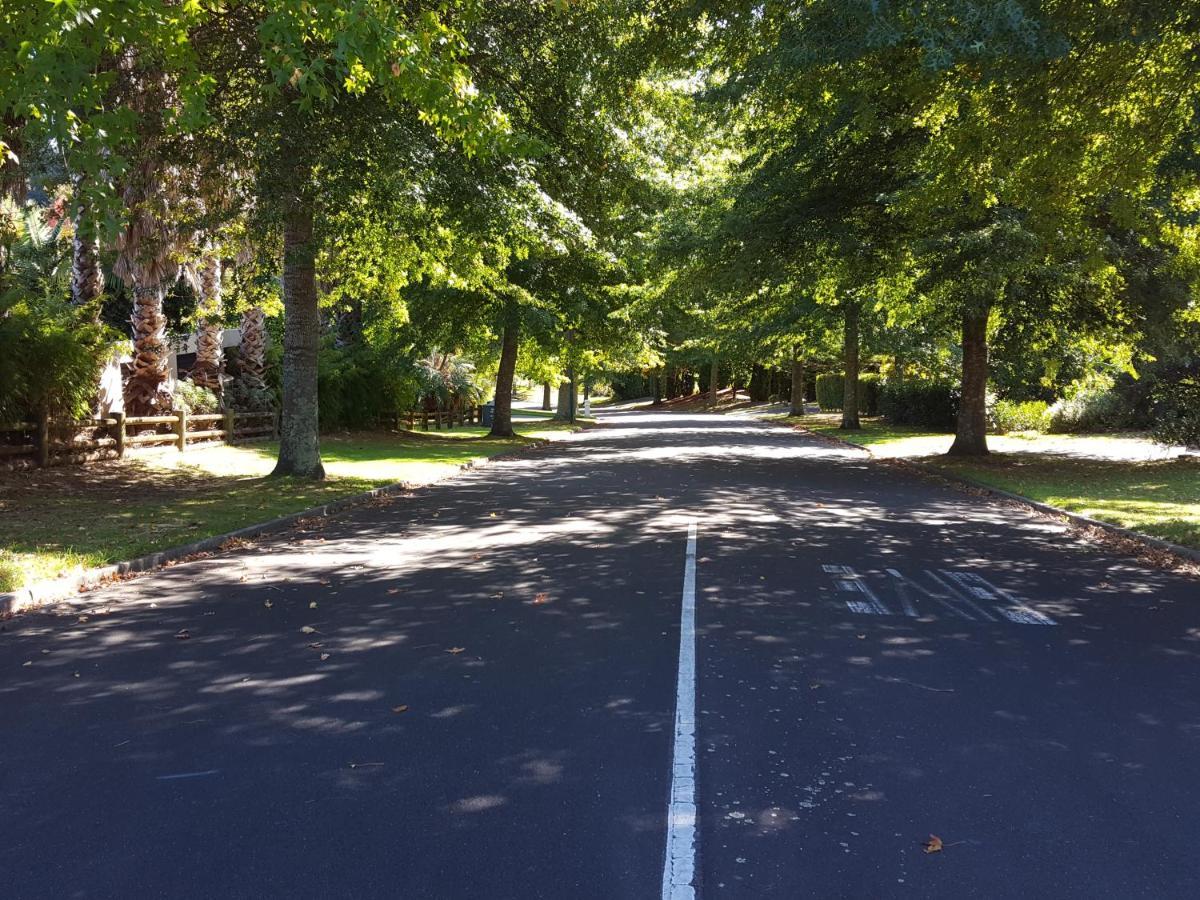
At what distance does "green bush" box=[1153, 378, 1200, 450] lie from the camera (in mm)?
20344

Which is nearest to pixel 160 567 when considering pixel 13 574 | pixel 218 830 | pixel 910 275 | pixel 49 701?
pixel 13 574

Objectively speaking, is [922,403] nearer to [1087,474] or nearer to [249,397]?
[1087,474]

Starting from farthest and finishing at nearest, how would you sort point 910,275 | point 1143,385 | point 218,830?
point 1143,385 → point 910,275 → point 218,830

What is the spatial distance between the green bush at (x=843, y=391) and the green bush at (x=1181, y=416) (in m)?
19.4

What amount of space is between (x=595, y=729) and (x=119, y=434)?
1736 centimetres

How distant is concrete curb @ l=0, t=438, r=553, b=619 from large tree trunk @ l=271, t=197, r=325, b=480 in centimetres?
202

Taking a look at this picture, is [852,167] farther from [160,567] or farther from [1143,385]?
[1143,385]

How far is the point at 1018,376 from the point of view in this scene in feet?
→ 104

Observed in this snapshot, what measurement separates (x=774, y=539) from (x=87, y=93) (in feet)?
26.7

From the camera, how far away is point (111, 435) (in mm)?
19250

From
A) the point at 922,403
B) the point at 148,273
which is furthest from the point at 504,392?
the point at 922,403

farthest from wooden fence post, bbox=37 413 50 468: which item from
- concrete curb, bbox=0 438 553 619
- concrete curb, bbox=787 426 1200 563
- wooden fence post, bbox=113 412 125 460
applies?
concrete curb, bbox=787 426 1200 563

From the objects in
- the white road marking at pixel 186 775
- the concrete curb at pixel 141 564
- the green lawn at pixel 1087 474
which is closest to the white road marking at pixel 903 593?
the green lawn at pixel 1087 474

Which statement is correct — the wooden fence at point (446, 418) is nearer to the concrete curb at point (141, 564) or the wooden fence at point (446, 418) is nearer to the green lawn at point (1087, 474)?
the green lawn at point (1087, 474)
